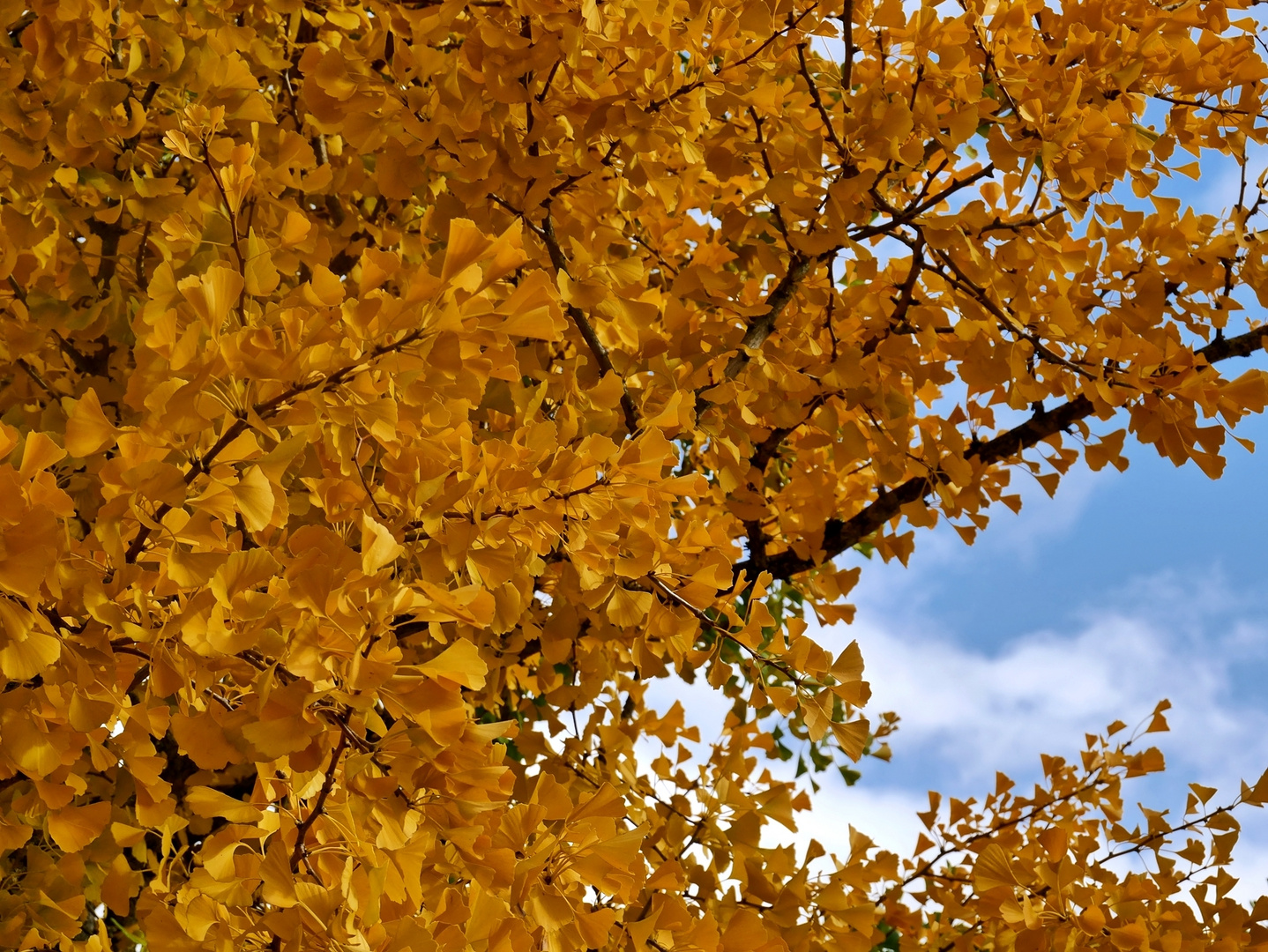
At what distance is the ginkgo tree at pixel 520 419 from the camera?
121 cm

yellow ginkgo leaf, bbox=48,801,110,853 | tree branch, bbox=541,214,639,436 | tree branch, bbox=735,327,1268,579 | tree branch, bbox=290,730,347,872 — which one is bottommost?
yellow ginkgo leaf, bbox=48,801,110,853

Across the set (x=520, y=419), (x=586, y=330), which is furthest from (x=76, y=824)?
(x=586, y=330)

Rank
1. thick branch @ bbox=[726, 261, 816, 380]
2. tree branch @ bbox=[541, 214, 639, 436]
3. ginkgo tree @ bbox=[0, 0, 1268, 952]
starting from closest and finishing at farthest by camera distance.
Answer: ginkgo tree @ bbox=[0, 0, 1268, 952], tree branch @ bbox=[541, 214, 639, 436], thick branch @ bbox=[726, 261, 816, 380]

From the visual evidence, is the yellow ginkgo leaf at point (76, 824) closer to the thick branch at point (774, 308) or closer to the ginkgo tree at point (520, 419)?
the ginkgo tree at point (520, 419)

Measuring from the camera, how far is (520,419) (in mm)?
1812

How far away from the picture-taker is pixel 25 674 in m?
1.14

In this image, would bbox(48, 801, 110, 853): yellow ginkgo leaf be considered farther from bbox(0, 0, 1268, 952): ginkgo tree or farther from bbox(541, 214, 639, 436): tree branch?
bbox(541, 214, 639, 436): tree branch

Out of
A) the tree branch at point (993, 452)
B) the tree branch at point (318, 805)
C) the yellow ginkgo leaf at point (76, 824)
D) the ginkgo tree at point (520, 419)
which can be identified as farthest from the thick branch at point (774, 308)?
the yellow ginkgo leaf at point (76, 824)

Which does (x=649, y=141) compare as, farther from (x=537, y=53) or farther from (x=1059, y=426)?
(x=1059, y=426)

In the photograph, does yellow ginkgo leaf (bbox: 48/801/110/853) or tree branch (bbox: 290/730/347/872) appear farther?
yellow ginkgo leaf (bbox: 48/801/110/853)

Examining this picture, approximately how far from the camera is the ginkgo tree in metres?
1.21

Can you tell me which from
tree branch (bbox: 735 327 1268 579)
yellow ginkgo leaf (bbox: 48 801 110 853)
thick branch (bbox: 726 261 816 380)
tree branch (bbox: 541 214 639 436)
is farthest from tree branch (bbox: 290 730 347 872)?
tree branch (bbox: 735 327 1268 579)

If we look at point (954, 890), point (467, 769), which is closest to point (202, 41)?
point (467, 769)

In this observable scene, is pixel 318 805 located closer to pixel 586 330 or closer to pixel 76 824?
pixel 76 824
